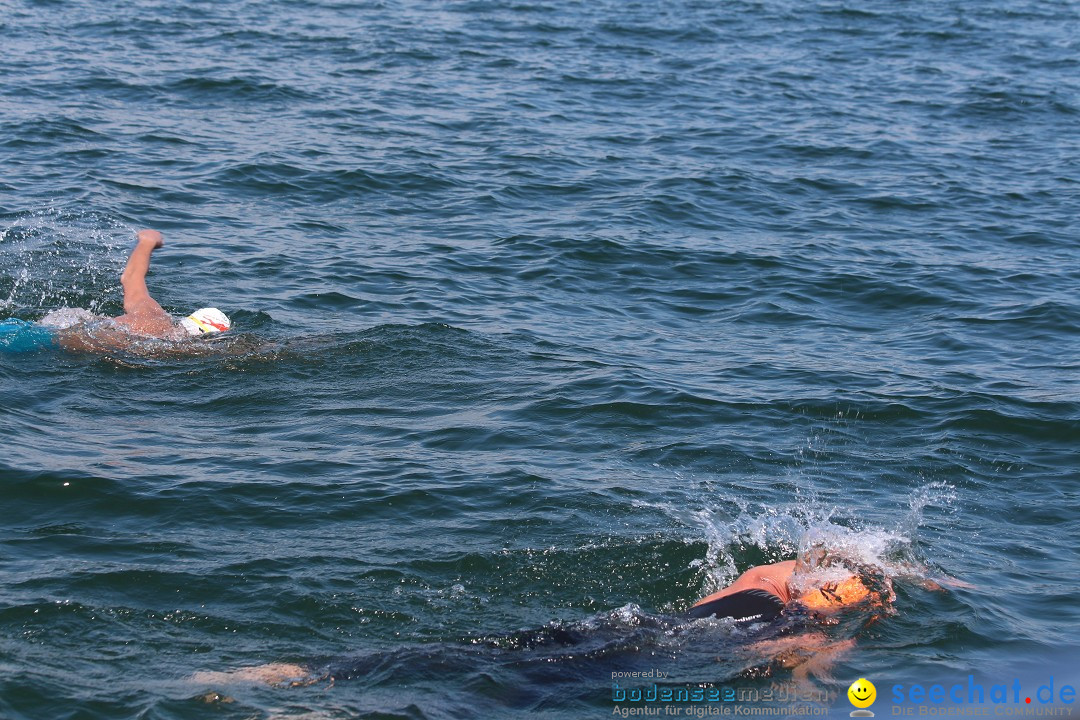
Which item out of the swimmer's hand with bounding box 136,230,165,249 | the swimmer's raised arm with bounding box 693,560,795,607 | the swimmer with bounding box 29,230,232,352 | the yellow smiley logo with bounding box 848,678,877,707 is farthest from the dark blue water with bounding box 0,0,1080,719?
Answer: the swimmer's hand with bounding box 136,230,165,249

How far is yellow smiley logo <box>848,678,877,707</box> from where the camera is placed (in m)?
6.10

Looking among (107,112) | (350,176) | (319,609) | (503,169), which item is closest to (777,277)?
(503,169)

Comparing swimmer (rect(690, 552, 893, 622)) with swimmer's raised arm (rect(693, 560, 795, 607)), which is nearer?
swimmer (rect(690, 552, 893, 622))

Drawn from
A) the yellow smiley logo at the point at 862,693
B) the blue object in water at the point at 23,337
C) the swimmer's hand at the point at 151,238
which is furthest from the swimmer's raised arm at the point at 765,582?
the swimmer's hand at the point at 151,238

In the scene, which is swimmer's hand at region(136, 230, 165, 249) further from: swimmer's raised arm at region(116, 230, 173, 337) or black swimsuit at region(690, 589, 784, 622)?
black swimsuit at region(690, 589, 784, 622)

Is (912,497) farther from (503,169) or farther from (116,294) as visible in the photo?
(503,169)

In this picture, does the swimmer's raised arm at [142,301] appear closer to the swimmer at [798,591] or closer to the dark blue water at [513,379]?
the dark blue water at [513,379]

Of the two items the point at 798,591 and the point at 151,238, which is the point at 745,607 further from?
the point at 151,238

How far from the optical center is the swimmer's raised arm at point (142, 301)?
10.2 m

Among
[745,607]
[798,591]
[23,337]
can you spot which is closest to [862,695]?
[745,607]

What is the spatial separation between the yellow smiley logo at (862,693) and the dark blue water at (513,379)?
0.24 feet

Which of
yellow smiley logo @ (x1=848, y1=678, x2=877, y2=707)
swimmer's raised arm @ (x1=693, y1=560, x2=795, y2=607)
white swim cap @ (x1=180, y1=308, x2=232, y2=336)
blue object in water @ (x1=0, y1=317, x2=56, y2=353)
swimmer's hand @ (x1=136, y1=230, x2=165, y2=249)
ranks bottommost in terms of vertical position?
yellow smiley logo @ (x1=848, y1=678, x2=877, y2=707)

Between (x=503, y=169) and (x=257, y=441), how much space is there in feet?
27.4

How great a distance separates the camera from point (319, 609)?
6699 mm
